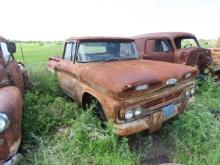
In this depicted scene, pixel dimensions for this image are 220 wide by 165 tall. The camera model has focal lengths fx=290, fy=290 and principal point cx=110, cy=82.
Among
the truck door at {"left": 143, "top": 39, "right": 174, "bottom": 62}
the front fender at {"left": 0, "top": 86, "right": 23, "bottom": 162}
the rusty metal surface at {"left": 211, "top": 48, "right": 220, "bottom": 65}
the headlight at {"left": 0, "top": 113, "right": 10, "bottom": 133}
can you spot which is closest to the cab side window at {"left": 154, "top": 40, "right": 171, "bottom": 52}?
the truck door at {"left": 143, "top": 39, "right": 174, "bottom": 62}

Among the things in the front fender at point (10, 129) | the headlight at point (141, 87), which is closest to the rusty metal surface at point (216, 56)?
the headlight at point (141, 87)

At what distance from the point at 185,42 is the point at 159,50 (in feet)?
3.61

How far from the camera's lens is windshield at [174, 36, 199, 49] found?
32.0ft

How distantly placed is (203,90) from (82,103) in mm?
4310

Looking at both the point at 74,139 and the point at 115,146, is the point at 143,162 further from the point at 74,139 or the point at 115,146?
the point at 74,139

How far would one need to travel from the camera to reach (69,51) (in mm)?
6477

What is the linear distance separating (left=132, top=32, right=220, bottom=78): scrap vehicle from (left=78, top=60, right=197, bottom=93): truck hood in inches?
157

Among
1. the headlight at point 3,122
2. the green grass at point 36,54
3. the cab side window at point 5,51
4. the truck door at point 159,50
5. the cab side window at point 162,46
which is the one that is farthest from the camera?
the green grass at point 36,54

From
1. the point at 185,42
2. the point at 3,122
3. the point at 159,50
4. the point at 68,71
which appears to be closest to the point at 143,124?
the point at 3,122

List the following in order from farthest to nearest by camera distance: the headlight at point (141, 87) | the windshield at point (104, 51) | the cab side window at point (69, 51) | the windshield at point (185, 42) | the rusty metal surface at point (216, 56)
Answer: the rusty metal surface at point (216, 56)
the windshield at point (185, 42)
the cab side window at point (69, 51)
the windshield at point (104, 51)
the headlight at point (141, 87)

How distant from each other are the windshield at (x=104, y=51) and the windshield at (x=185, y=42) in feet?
12.5

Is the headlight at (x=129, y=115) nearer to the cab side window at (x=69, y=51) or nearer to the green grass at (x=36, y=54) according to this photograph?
the cab side window at (x=69, y=51)

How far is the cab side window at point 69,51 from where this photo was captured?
20.0 feet

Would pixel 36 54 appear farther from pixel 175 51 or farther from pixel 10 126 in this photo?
pixel 10 126
